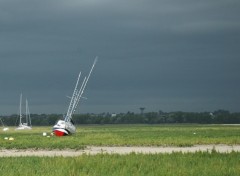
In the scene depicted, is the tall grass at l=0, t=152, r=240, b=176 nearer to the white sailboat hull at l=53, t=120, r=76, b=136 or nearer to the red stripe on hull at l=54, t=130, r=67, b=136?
the red stripe on hull at l=54, t=130, r=67, b=136

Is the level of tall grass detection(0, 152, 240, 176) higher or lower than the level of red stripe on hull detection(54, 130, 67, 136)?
lower

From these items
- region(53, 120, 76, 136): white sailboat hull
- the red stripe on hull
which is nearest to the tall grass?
the red stripe on hull

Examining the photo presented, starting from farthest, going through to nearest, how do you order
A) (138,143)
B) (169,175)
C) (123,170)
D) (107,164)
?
(138,143)
(107,164)
(123,170)
(169,175)

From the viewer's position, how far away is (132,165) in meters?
31.0

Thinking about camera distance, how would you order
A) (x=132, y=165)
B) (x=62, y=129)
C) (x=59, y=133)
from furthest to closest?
(x=62, y=129)
(x=59, y=133)
(x=132, y=165)

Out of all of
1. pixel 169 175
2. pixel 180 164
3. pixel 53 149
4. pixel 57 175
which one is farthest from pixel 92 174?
pixel 53 149

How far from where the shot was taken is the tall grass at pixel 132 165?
90.3 ft

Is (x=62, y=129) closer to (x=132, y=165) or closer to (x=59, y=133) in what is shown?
(x=59, y=133)

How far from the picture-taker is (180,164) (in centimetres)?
3108

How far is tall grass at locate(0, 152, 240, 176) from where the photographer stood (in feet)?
90.3

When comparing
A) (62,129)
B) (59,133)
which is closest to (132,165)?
(59,133)

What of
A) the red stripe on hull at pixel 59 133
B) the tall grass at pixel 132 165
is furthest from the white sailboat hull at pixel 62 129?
the tall grass at pixel 132 165

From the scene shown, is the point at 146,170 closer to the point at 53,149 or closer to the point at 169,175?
the point at 169,175

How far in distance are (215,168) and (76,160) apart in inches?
327
